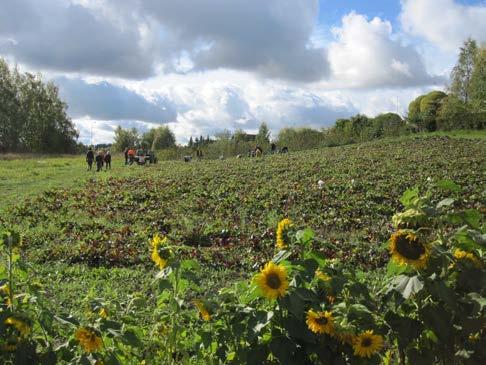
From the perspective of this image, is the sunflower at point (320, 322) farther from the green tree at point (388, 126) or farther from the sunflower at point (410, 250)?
the green tree at point (388, 126)

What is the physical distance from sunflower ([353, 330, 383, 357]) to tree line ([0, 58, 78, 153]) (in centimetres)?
6255

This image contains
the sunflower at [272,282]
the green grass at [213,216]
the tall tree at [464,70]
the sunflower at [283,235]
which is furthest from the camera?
the tall tree at [464,70]

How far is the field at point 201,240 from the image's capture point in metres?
Answer: 2.31

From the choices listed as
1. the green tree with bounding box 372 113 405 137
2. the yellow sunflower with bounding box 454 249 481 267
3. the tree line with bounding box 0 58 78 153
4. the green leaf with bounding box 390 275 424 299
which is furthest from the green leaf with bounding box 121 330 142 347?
the tree line with bounding box 0 58 78 153

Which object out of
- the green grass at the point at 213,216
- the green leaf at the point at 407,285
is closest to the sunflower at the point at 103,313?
the green grass at the point at 213,216

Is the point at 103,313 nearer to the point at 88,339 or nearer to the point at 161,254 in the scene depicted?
the point at 88,339

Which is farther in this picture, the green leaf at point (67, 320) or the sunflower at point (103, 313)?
the sunflower at point (103, 313)

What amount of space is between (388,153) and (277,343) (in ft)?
71.7

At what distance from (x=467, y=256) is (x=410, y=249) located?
29 centimetres

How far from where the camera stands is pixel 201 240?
9031 mm

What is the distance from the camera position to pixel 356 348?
213cm

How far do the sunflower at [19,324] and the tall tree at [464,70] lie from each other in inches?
1909

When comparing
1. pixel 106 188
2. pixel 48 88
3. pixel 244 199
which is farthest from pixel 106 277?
pixel 48 88

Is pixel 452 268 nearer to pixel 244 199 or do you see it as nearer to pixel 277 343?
pixel 277 343
